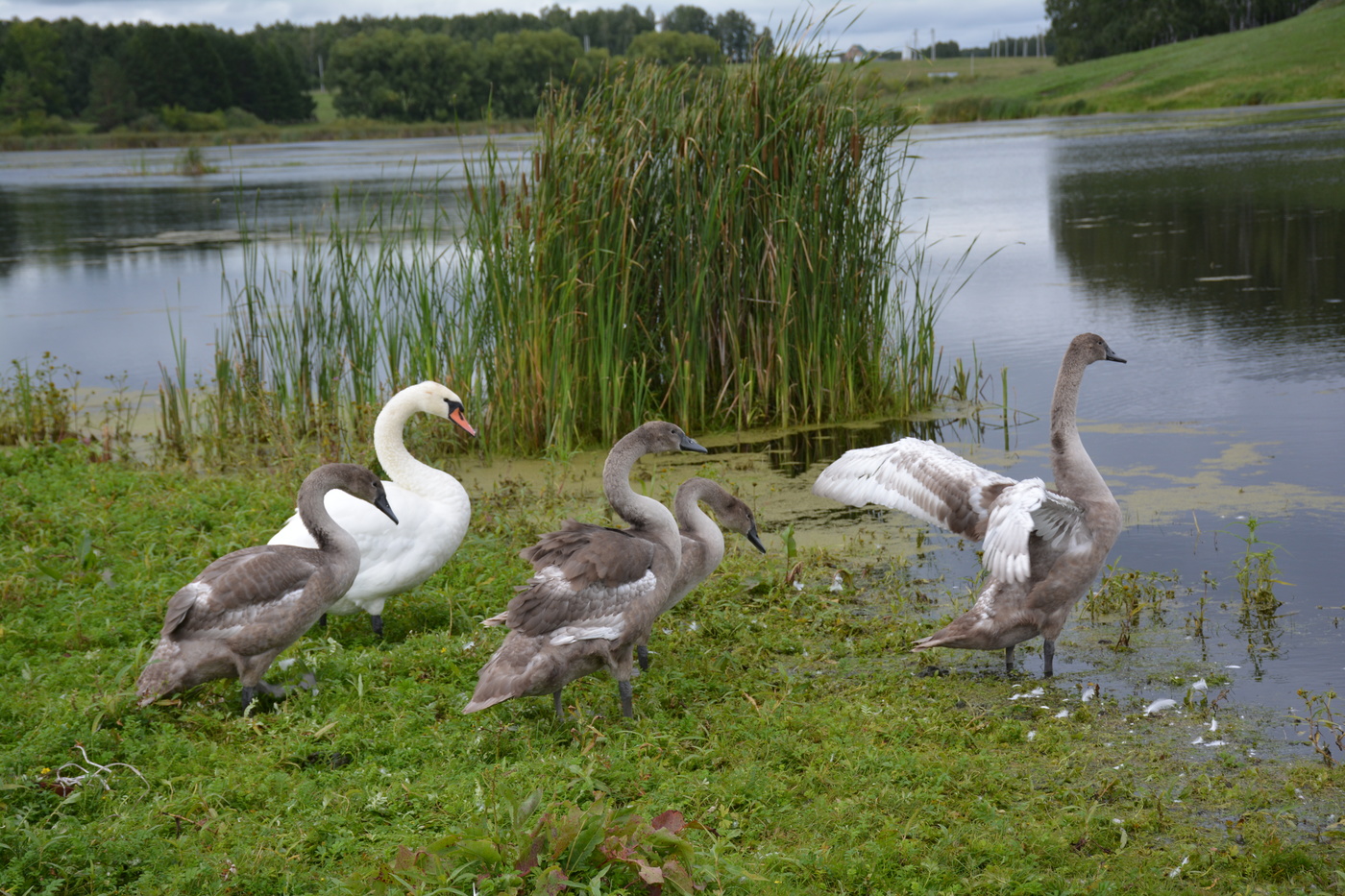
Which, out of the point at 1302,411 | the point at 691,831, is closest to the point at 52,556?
the point at 691,831

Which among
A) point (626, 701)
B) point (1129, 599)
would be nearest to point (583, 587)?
point (626, 701)

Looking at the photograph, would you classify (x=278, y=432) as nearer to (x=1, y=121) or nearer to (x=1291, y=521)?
(x=1291, y=521)

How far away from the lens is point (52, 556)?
6727 mm

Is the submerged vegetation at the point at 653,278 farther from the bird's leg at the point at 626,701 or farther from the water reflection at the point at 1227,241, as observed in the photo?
the water reflection at the point at 1227,241

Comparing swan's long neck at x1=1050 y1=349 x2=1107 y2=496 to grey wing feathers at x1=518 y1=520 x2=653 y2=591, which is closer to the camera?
grey wing feathers at x1=518 y1=520 x2=653 y2=591

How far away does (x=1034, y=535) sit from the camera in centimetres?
541

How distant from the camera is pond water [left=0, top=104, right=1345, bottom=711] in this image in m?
6.72

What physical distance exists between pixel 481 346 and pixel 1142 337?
24.8 ft

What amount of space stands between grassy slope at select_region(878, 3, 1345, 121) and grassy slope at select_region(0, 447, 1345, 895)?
4687 cm

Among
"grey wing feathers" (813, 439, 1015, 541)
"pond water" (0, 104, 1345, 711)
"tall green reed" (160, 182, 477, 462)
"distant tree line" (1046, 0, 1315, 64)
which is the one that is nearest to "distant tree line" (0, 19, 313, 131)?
"pond water" (0, 104, 1345, 711)

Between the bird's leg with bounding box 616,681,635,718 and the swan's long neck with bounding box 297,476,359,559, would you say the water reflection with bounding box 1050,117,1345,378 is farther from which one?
the swan's long neck with bounding box 297,476,359,559

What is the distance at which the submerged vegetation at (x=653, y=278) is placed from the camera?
8.80 meters

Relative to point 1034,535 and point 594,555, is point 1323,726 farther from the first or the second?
point 594,555

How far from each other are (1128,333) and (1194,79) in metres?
51.9
